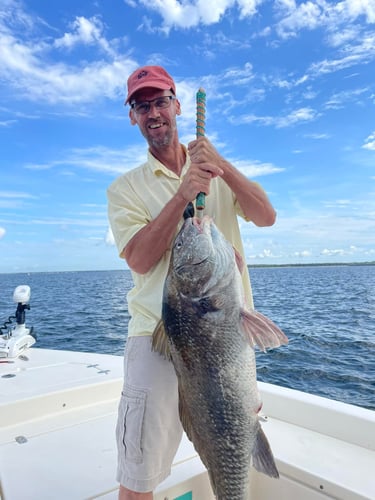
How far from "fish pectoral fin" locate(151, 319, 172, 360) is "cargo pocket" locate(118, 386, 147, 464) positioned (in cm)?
31

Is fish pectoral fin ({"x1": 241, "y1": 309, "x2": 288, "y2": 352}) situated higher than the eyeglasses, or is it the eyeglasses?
the eyeglasses

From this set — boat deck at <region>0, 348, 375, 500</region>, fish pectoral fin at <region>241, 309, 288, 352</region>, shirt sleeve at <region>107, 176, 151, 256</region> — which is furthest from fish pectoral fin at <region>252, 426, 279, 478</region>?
shirt sleeve at <region>107, 176, 151, 256</region>

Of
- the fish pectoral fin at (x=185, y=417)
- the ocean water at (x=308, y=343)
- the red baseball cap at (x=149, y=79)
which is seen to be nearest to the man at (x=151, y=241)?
the red baseball cap at (x=149, y=79)

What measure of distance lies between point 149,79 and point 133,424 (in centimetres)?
222

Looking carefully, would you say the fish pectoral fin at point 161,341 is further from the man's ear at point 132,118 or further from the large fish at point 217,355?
the man's ear at point 132,118

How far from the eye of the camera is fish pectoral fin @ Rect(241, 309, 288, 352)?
87.4 inches

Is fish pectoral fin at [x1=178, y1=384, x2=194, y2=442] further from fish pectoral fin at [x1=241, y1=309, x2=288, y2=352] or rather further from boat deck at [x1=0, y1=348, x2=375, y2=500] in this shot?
boat deck at [x1=0, y1=348, x2=375, y2=500]

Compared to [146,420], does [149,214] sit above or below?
above

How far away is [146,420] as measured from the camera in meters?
2.63

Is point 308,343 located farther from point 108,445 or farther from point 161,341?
point 161,341

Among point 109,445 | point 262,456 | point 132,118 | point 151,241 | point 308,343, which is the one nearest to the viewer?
point 262,456

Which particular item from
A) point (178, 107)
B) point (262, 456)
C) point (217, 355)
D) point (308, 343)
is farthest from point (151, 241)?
point (308, 343)

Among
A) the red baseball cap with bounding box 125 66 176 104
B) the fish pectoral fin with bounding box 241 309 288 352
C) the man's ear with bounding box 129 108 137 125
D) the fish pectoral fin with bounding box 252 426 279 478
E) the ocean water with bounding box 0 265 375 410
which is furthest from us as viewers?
the ocean water with bounding box 0 265 375 410

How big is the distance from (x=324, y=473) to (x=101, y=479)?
1712 millimetres
